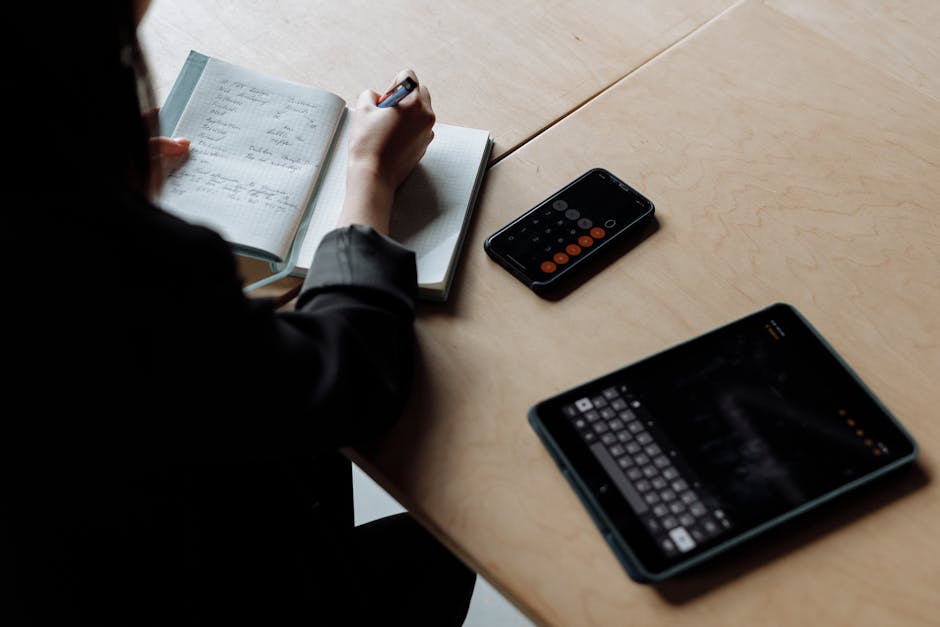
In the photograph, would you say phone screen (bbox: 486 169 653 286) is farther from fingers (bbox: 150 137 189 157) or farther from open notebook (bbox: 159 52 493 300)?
fingers (bbox: 150 137 189 157)

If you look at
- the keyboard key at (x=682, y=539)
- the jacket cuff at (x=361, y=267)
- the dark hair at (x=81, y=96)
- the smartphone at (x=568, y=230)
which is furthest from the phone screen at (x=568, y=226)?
the dark hair at (x=81, y=96)

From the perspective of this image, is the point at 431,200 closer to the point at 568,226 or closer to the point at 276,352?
the point at 568,226

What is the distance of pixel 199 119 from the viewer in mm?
891

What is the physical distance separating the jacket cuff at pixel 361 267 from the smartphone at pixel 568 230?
0.10 meters

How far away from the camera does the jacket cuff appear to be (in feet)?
2.38

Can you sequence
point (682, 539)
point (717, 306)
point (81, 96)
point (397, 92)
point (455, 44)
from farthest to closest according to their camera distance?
point (455, 44) → point (397, 92) → point (717, 306) → point (682, 539) → point (81, 96)

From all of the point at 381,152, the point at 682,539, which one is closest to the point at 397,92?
the point at 381,152

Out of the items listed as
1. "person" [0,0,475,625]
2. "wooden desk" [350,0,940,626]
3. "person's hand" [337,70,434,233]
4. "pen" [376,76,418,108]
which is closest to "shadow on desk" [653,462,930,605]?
"wooden desk" [350,0,940,626]

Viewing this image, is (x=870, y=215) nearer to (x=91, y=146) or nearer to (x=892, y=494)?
(x=892, y=494)

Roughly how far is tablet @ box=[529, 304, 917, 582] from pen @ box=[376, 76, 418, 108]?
357 mm

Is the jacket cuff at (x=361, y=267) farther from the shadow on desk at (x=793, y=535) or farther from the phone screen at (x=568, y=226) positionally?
the shadow on desk at (x=793, y=535)

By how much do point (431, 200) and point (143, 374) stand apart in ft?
1.29

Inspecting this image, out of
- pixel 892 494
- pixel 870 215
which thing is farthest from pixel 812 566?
pixel 870 215

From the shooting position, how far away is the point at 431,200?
0.86m
